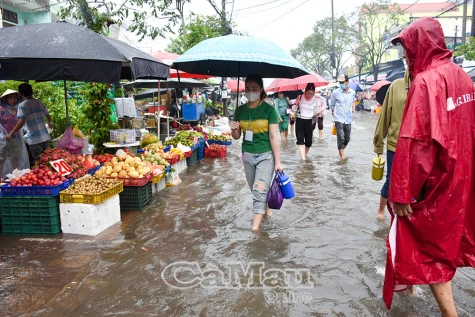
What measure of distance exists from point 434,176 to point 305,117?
799 centimetres

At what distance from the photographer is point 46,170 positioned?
5.46 metres

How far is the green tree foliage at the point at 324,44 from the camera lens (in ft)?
156

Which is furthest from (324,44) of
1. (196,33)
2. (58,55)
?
(58,55)

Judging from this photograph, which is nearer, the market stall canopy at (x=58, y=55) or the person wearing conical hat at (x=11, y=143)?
the market stall canopy at (x=58, y=55)

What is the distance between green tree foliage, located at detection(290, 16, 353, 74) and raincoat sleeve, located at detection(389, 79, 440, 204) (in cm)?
4702

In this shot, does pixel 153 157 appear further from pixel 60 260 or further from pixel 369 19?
pixel 369 19

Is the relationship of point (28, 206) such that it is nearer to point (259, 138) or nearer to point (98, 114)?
point (259, 138)

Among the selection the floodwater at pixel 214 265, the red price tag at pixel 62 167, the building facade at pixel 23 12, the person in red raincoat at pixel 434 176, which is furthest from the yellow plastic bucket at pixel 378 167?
the building facade at pixel 23 12

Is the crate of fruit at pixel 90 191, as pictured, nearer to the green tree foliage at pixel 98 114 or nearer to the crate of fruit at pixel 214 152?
the green tree foliage at pixel 98 114

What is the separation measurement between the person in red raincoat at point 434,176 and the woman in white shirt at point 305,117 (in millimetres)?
7757

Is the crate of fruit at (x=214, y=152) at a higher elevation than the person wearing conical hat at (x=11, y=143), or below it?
below

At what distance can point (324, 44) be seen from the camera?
54.3m

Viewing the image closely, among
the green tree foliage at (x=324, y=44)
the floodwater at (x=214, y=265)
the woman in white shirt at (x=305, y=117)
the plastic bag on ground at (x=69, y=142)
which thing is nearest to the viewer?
the floodwater at (x=214, y=265)

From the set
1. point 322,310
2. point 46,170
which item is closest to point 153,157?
point 46,170
